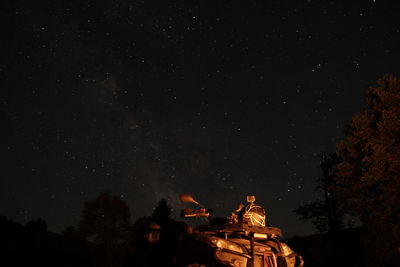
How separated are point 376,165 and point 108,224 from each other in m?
30.3

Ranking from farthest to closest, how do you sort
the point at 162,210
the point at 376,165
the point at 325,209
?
the point at 162,210 < the point at 325,209 < the point at 376,165

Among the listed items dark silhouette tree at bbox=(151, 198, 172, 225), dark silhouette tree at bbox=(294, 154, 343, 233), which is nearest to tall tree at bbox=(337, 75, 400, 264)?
dark silhouette tree at bbox=(294, 154, 343, 233)

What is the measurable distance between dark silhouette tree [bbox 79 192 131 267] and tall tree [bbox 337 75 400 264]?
26683 mm

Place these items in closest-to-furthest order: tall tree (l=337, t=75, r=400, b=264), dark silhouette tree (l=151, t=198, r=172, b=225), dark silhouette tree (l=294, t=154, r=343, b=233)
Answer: tall tree (l=337, t=75, r=400, b=264) < dark silhouette tree (l=294, t=154, r=343, b=233) < dark silhouette tree (l=151, t=198, r=172, b=225)

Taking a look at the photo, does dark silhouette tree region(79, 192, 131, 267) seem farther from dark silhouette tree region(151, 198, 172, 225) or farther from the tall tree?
the tall tree

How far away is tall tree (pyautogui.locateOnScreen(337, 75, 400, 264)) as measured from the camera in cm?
1612

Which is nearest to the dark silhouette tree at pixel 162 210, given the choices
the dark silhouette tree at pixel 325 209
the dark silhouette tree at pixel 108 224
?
the dark silhouette tree at pixel 108 224

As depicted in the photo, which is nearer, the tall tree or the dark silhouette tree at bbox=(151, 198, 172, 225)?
the tall tree

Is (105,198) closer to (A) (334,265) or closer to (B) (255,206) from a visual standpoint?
(A) (334,265)

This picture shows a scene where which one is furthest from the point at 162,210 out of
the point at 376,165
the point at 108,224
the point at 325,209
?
the point at 376,165

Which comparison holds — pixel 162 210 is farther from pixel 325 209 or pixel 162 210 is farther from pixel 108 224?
pixel 325 209

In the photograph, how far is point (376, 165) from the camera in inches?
651

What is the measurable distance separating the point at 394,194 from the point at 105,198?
104 ft

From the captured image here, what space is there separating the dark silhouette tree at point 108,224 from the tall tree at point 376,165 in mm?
26683
